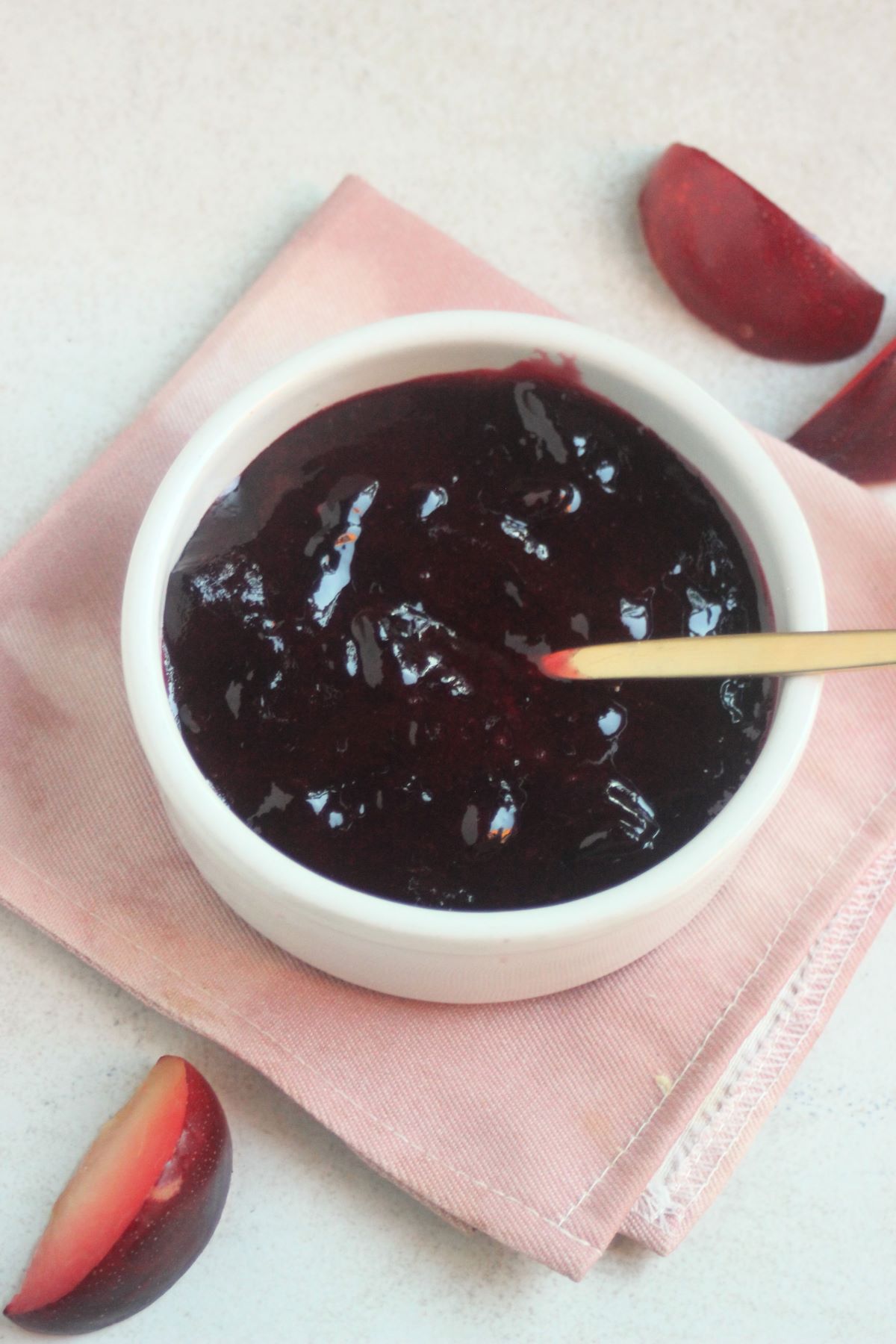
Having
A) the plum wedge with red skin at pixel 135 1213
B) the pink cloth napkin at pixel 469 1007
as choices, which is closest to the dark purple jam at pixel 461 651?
the pink cloth napkin at pixel 469 1007

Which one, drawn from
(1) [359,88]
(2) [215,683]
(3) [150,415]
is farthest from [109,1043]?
(1) [359,88]

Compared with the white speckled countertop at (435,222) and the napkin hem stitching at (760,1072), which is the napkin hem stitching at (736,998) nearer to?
the napkin hem stitching at (760,1072)

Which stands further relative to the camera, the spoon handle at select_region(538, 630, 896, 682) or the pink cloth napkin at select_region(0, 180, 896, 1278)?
the pink cloth napkin at select_region(0, 180, 896, 1278)

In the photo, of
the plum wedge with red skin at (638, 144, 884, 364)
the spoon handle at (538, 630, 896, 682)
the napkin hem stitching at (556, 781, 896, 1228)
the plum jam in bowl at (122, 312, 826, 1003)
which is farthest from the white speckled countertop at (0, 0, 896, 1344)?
the spoon handle at (538, 630, 896, 682)

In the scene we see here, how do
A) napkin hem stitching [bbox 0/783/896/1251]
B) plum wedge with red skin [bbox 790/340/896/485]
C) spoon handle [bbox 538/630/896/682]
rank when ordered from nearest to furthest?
spoon handle [bbox 538/630/896/682], napkin hem stitching [bbox 0/783/896/1251], plum wedge with red skin [bbox 790/340/896/485]

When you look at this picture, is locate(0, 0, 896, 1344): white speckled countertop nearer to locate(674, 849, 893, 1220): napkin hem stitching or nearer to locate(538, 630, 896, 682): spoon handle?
locate(674, 849, 893, 1220): napkin hem stitching
